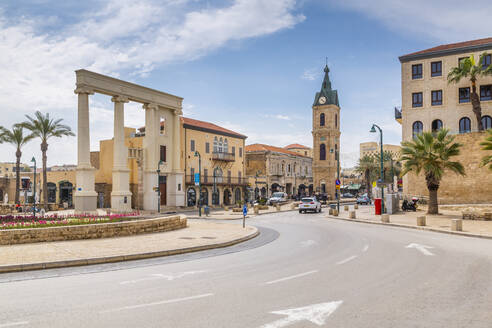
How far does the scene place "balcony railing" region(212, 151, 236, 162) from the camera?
191 feet

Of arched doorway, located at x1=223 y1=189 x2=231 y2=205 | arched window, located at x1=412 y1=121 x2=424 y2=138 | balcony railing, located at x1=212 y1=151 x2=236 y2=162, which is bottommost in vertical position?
arched doorway, located at x1=223 y1=189 x2=231 y2=205

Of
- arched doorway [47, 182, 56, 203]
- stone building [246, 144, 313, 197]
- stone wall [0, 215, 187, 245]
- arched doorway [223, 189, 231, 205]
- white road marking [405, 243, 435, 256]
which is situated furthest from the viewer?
stone building [246, 144, 313, 197]

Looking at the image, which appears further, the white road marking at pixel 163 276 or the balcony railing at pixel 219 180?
the balcony railing at pixel 219 180

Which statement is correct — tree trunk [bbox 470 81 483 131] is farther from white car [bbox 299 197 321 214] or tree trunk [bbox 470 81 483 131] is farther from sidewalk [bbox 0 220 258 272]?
sidewalk [bbox 0 220 258 272]

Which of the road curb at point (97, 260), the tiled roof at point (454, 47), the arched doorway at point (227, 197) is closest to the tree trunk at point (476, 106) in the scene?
the tiled roof at point (454, 47)

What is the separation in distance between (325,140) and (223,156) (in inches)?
1379

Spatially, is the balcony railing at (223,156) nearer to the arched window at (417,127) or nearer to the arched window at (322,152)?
the arched window at (417,127)

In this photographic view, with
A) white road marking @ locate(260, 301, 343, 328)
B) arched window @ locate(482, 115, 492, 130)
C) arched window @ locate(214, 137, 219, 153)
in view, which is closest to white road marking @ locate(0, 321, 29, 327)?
white road marking @ locate(260, 301, 343, 328)

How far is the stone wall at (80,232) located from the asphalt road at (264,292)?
5.69 meters

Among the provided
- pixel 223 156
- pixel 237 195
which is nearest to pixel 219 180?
pixel 223 156

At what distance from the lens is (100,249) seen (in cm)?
1354

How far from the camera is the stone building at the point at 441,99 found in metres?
44.4

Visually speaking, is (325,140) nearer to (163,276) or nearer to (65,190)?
(65,190)

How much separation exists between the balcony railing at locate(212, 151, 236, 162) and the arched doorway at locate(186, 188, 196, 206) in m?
6.01
